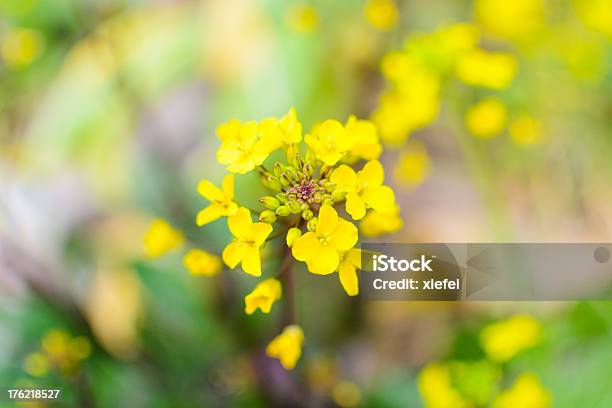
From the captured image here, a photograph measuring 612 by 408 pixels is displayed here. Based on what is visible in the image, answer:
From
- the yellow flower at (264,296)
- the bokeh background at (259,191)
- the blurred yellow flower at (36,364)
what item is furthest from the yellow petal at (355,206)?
the blurred yellow flower at (36,364)

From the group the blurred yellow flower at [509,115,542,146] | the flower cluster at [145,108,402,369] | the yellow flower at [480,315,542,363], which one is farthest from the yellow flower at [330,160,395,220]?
the blurred yellow flower at [509,115,542,146]

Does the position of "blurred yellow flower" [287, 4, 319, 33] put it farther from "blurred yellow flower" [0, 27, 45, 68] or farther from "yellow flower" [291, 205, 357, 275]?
"yellow flower" [291, 205, 357, 275]

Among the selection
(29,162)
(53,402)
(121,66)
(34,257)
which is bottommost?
(53,402)

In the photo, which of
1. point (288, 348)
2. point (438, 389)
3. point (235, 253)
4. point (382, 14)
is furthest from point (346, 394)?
point (382, 14)

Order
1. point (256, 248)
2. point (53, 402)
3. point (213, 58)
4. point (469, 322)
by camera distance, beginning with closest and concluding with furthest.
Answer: point (256, 248)
point (53, 402)
point (469, 322)
point (213, 58)

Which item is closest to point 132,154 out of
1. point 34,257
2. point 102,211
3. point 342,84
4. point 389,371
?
point 102,211

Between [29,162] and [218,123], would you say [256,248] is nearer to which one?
[218,123]

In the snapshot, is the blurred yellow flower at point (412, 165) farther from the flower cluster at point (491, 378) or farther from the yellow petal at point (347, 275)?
the yellow petal at point (347, 275)
